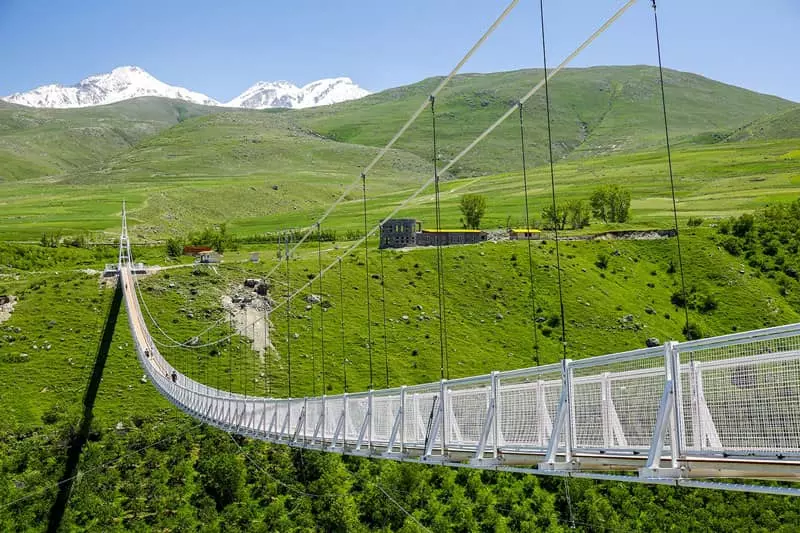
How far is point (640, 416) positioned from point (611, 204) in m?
122

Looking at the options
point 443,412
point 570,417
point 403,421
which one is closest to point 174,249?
point 403,421

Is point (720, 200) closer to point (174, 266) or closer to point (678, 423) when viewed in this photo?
point (174, 266)

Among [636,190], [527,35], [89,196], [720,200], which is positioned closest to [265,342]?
[527,35]

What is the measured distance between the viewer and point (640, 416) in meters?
9.79

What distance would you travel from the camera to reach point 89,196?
17600 cm

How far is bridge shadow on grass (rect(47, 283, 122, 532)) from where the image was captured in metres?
54.6

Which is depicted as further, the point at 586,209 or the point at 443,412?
the point at 586,209

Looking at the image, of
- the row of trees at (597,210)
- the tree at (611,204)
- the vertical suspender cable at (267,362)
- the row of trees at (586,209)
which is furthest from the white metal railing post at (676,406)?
the tree at (611,204)

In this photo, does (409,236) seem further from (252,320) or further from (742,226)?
(742,226)

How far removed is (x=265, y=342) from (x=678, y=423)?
2558 inches

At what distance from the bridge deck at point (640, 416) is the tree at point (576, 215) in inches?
4066

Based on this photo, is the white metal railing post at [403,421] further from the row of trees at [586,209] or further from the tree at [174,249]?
the row of trees at [586,209]

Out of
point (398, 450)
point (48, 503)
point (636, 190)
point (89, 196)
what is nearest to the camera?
point (398, 450)

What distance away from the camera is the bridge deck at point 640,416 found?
801 cm
